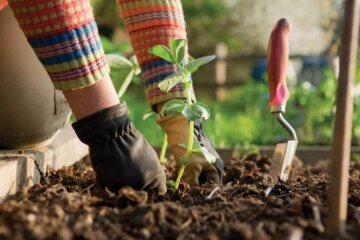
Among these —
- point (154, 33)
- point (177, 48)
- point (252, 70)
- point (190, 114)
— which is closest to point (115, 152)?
point (190, 114)

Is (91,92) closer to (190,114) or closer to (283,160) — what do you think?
(190,114)

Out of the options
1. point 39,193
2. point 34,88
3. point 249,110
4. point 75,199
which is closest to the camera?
point 75,199

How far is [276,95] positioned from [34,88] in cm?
67

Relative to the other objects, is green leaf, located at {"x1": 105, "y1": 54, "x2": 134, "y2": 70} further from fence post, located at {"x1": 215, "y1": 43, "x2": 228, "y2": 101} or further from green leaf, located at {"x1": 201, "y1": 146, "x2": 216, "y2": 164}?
fence post, located at {"x1": 215, "y1": 43, "x2": 228, "y2": 101}

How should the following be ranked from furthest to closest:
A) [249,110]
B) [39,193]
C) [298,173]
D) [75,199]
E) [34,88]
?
[249,110], [298,173], [34,88], [39,193], [75,199]

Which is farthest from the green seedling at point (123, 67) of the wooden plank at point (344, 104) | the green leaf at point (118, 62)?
the wooden plank at point (344, 104)

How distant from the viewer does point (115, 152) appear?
1.21 metres

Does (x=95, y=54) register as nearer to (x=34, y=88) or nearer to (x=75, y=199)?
(x=75, y=199)

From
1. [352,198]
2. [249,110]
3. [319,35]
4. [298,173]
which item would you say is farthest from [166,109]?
[319,35]

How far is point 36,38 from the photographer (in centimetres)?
119

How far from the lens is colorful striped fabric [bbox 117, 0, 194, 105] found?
1552mm

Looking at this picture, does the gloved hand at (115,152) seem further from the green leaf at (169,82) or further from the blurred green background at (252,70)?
the blurred green background at (252,70)

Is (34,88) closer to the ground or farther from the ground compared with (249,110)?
farther from the ground

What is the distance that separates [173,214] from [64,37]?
426mm
